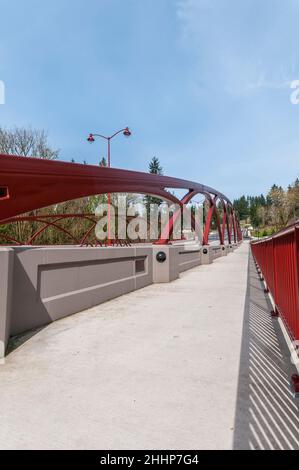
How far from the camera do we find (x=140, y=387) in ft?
10.5

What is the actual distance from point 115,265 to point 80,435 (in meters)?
6.37

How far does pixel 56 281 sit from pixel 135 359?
2.76 meters

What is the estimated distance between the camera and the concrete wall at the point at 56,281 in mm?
4527

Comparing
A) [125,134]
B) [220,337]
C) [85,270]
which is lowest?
[220,337]

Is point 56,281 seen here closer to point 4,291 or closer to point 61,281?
point 61,281

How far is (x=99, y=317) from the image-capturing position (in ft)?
20.5

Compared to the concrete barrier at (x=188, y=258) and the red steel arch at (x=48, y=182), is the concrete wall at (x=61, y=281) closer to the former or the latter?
the red steel arch at (x=48, y=182)

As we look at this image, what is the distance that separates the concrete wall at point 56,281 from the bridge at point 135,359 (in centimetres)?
3

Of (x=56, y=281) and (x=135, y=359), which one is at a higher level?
(x=56, y=281)

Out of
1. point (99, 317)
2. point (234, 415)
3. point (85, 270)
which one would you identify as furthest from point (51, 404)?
→ point (85, 270)

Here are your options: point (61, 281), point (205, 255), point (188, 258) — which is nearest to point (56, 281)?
point (61, 281)

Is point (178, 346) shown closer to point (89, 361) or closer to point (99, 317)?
point (89, 361)

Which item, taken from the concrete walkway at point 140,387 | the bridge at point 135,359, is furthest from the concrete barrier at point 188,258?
the concrete walkway at point 140,387

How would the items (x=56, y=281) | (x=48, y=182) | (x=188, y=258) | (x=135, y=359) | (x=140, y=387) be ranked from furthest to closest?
(x=188, y=258)
(x=48, y=182)
(x=56, y=281)
(x=135, y=359)
(x=140, y=387)
